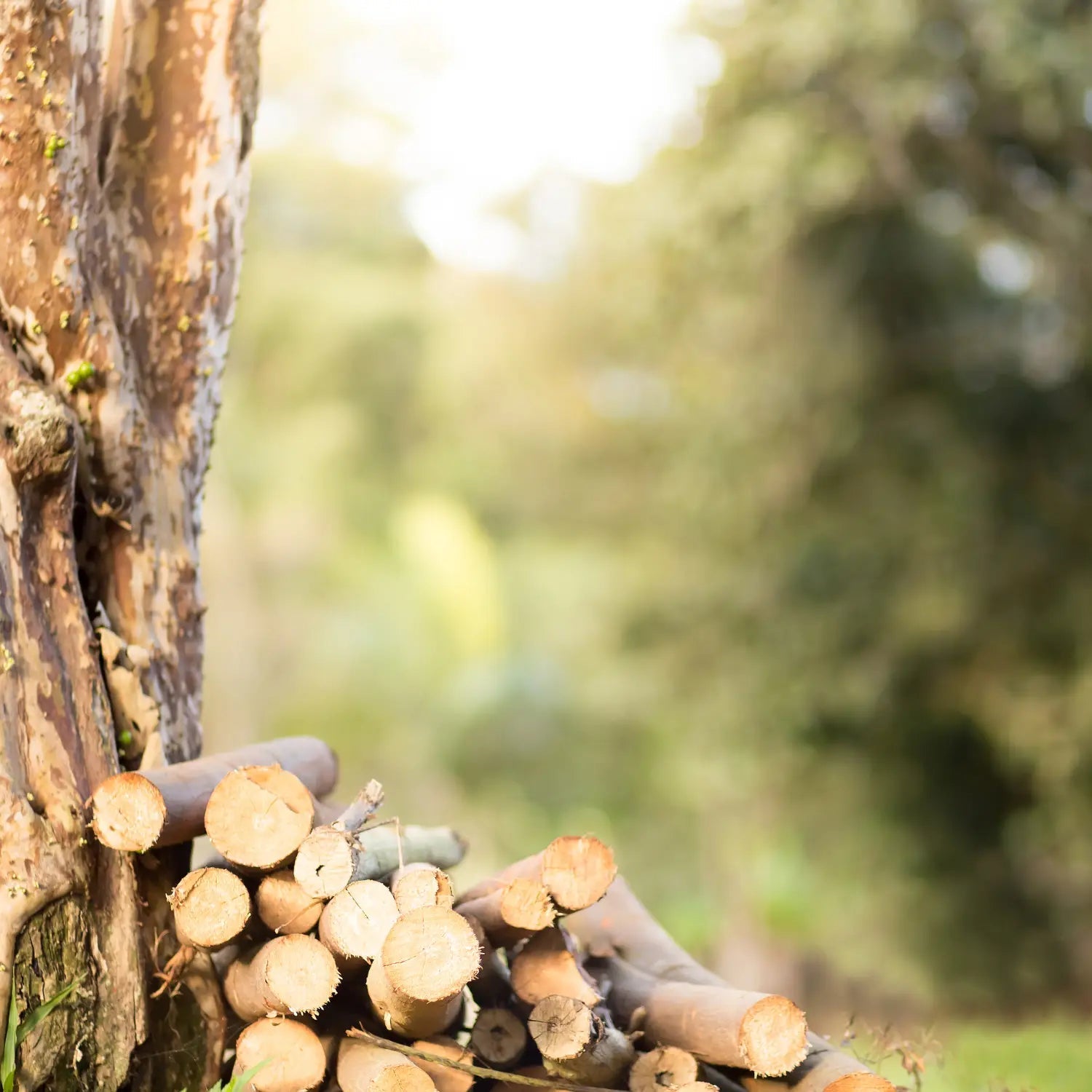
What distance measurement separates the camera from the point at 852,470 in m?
7.55

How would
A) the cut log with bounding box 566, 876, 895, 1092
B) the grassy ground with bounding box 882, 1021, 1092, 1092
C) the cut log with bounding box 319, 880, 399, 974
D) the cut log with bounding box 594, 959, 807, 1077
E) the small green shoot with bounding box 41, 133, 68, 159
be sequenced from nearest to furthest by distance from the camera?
the cut log with bounding box 319, 880, 399, 974 < the cut log with bounding box 594, 959, 807, 1077 < the small green shoot with bounding box 41, 133, 68, 159 < the cut log with bounding box 566, 876, 895, 1092 < the grassy ground with bounding box 882, 1021, 1092, 1092

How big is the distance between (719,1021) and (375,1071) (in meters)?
0.61

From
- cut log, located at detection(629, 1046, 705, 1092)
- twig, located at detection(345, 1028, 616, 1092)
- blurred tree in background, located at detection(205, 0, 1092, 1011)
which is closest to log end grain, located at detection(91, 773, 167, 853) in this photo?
twig, located at detection(345, 1028, 616, 1092)

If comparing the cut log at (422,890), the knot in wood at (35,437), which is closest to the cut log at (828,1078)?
the cut log at (422,890)

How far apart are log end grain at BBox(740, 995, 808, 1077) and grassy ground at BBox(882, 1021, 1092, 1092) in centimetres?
50

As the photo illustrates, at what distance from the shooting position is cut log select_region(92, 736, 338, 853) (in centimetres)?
191

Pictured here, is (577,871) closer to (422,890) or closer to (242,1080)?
(422,890)

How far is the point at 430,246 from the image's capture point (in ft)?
76.6

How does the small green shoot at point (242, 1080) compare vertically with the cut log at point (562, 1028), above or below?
below

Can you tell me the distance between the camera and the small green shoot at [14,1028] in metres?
1.79

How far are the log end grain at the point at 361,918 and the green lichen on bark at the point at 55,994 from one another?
42 centimetres

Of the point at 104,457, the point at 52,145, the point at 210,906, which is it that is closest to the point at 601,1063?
the point at 210,906

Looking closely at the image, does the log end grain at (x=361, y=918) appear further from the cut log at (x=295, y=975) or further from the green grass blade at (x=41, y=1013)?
the green grass blade at (x=41, y=1013)

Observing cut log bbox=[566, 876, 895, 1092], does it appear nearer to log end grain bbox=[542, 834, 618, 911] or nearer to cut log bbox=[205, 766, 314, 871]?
log end grain bbox=[542, 834, 618, 911]
